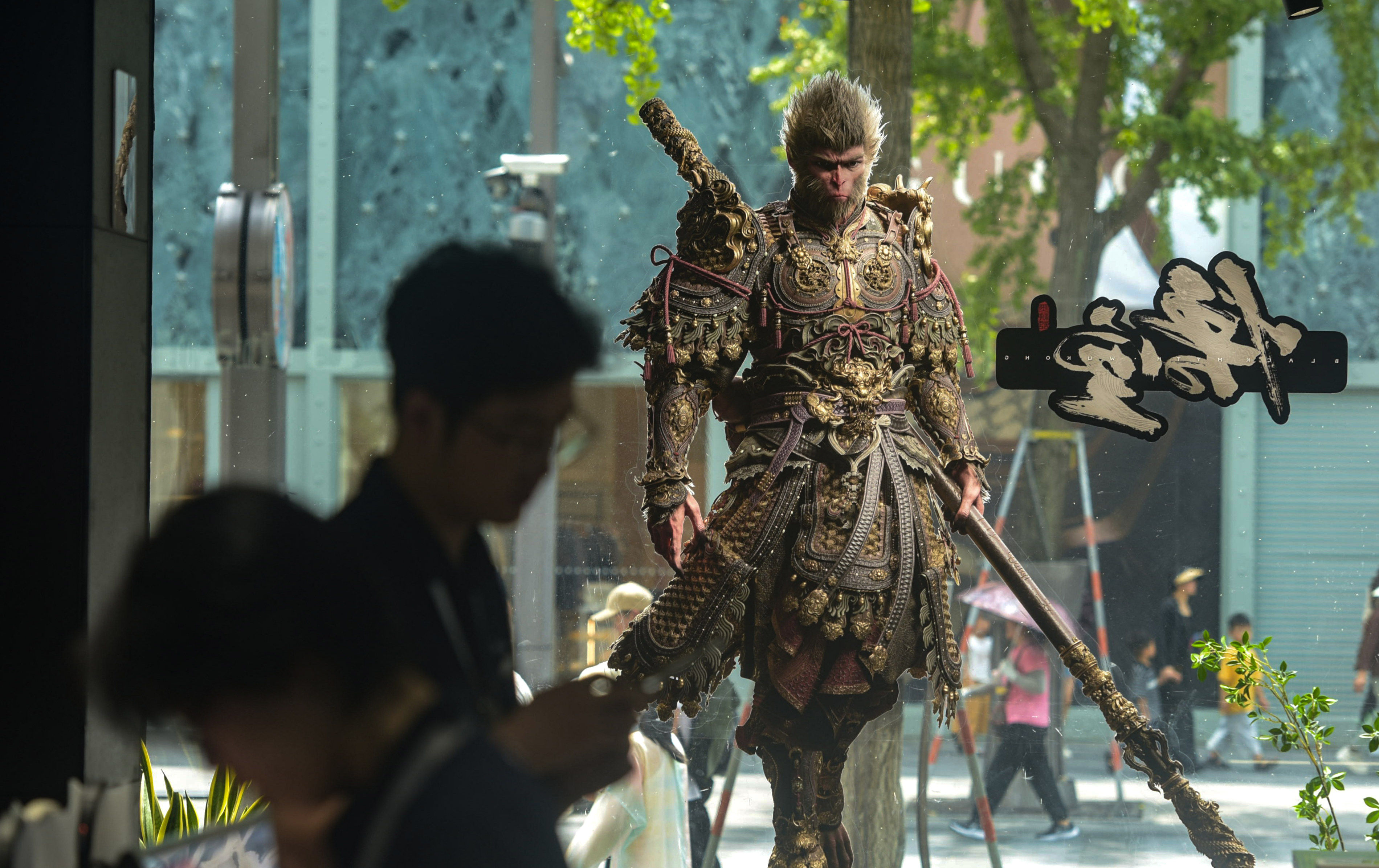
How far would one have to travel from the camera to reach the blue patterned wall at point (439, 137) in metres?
4.67

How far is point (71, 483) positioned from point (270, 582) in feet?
5.66

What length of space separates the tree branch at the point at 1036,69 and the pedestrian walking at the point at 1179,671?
1.64m

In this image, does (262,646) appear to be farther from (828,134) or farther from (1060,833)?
(1060,833)

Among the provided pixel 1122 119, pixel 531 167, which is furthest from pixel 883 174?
pixel 531 167

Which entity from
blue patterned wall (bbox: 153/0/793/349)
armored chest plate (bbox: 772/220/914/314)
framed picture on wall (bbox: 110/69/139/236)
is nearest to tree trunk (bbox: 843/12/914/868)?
blue patterned wall (bbox: 153/0/793/349)

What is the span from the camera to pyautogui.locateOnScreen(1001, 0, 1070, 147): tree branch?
475 cm

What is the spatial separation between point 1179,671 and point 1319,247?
159 centimetres

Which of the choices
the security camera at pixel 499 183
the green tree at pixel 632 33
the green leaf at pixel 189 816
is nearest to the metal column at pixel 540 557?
the security camera at pixel 499 183

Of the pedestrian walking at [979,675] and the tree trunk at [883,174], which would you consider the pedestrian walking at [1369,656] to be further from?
the tree trunk at [883,174]

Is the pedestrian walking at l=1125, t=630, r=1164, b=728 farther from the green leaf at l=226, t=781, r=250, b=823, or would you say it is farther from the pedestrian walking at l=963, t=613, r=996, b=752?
the green leaf at l=226, t=781, r=250, b=823

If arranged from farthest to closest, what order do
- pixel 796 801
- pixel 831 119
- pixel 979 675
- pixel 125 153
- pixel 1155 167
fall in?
pixel 1155 167 → pixel 979 675 → pixel 796 801 → pixel 831 119 → pixel 125 153

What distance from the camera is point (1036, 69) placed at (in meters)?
4.77

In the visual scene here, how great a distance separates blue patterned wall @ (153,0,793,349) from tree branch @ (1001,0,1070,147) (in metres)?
0.85

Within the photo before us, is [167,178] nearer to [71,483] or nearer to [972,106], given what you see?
[71,483]
